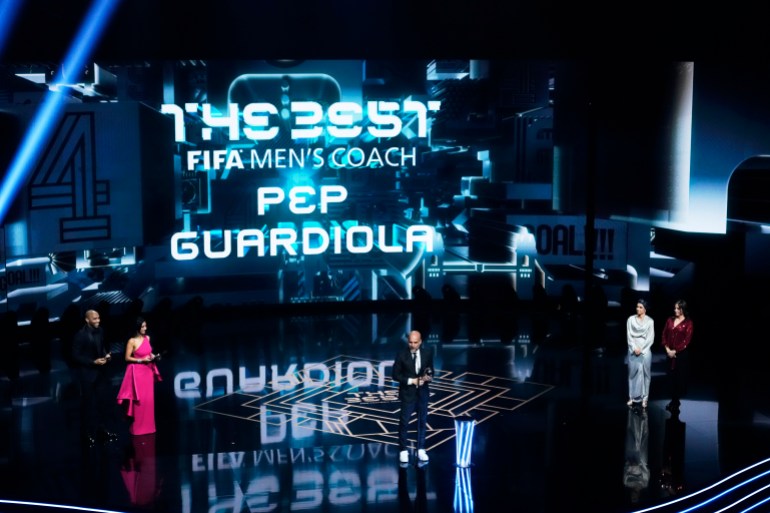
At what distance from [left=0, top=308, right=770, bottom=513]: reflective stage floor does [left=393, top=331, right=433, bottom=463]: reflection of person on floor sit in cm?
28

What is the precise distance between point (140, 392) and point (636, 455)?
5065mm

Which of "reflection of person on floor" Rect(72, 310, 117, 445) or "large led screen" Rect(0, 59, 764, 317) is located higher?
"large led screen" Rect(0, 59, 764, 317)

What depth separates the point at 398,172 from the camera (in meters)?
15.7

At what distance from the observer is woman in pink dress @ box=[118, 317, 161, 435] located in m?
8.41

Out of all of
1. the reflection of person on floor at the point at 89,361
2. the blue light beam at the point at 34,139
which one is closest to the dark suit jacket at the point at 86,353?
the reflection of person on floor at the point at 89,361

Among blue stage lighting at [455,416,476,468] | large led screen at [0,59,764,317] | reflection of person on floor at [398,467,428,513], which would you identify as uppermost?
large led screen at [0,59,764,317]

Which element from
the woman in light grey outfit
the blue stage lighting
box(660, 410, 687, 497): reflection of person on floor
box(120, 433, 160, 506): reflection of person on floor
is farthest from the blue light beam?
box(660, 410, 687, 497): reflection of person on floor

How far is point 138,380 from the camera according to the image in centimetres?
845

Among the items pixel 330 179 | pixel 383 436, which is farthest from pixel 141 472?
pixel 330 179

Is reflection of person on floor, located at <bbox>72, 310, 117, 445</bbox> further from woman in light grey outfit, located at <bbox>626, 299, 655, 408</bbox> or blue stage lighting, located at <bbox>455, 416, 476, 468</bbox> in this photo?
woman in light grey outfit, located at <bbox>626, 299, 655, 408</bbox>

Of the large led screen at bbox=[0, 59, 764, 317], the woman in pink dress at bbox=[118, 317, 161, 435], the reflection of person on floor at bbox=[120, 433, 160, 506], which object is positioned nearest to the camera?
the reflection of person on floor at bbox=[120, 433, 160, 506]

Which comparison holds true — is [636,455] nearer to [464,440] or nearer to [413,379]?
[464,440]

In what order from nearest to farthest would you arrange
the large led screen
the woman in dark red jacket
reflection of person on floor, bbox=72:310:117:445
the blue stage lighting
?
the blue stage lighting < reflection of person on floor, bbox=72:310:117:445 < the woman in dark red jacket < the large led screen

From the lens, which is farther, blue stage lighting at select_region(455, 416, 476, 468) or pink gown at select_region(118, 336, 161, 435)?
pink gown at select_region(118, 336, 161, 435)
